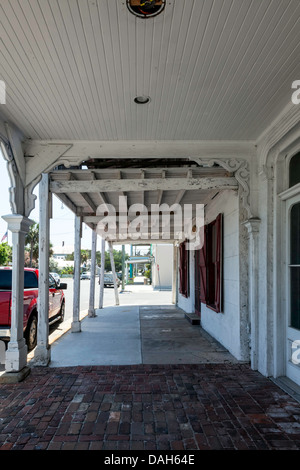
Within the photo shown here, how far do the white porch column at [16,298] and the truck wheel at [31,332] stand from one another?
53.7 inches

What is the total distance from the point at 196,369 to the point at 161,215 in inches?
179

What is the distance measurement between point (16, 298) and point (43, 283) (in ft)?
1.86

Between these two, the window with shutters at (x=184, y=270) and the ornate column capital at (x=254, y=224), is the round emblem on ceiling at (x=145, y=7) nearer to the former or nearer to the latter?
the ornate column capital at (x=254, y=224)

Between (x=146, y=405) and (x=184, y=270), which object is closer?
(x=146, y=405)

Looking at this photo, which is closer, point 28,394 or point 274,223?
point 28,394

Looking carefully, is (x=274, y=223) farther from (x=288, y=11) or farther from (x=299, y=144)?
(x=288, y=11)

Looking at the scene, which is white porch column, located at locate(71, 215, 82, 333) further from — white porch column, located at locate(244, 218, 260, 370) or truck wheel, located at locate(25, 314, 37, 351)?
white porch column, located at locate(244, 218, 260, 370)

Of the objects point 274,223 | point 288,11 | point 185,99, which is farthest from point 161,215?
point 288,11

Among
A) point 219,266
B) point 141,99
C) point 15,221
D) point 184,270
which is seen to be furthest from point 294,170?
point 184,270

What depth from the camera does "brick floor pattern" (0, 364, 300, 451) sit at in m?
2.80

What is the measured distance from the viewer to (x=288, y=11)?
240cm

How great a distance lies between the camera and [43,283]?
509 centimetres

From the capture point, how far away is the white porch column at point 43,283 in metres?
4.94

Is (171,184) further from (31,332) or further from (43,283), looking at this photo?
(31,332)
